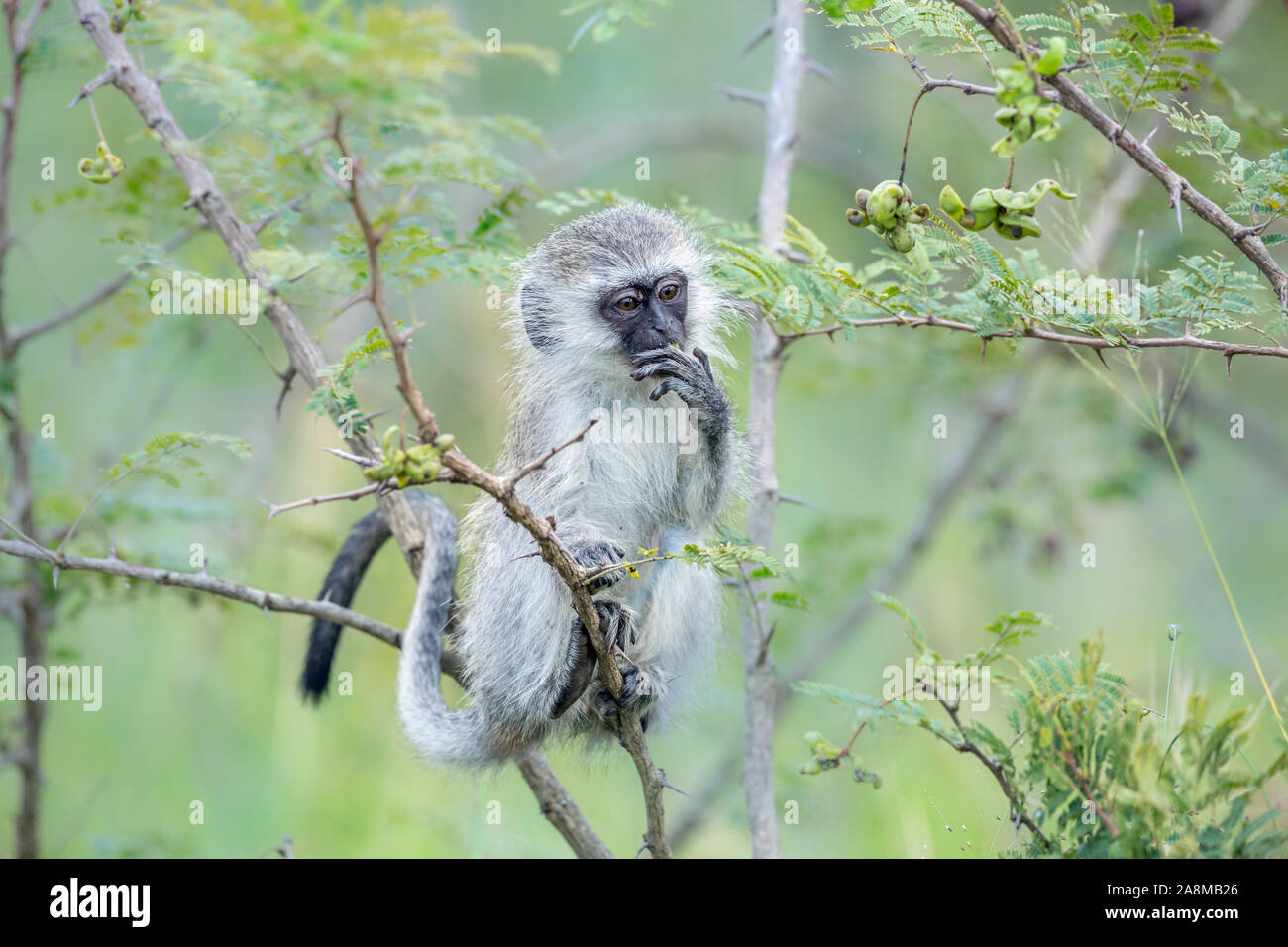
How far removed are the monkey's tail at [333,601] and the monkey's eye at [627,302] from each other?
4.88 ft

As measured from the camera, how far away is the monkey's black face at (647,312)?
475 centimetres

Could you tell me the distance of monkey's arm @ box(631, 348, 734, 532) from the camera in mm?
4422

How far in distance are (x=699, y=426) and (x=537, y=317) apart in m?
1.02

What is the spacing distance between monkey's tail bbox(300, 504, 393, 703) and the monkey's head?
1.25 meters

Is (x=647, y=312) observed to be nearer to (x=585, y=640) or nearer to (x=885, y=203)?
(x=585, y=640)

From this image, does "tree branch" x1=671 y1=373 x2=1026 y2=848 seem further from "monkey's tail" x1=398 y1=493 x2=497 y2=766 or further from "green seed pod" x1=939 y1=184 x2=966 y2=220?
"green seed pod" x1=939 y1=184 x2=966 y2=220

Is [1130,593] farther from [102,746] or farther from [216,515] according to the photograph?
[102,746]

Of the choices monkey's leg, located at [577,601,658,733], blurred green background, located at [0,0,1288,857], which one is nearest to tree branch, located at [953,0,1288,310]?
blurred green background, located at [0,0,1288,857]

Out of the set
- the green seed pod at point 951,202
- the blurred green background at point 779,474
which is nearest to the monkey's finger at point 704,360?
the blurred green background at point 779,474

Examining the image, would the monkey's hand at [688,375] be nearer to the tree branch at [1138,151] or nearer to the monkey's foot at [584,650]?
the monkey's foot at [584,650]

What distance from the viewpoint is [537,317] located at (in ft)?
17.0

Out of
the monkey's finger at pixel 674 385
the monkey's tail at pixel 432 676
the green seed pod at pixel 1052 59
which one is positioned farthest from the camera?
the monkey's tail at pixel 432 676
